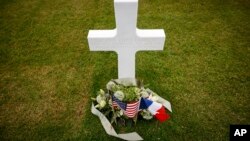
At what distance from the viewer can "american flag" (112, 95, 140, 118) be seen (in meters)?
2.69

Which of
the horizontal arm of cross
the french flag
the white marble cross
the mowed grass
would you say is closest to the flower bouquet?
the french flag

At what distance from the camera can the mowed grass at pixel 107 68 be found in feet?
9.71

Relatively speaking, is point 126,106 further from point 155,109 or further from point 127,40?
point 127,40

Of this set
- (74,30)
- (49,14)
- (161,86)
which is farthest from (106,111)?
(49,14)

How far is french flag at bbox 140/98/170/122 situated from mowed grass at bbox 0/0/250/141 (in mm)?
128

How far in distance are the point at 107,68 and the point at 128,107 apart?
3.65 feet

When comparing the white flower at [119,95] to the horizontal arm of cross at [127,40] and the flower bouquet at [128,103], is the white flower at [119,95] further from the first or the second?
the horizontal arm of cross at [127,40]

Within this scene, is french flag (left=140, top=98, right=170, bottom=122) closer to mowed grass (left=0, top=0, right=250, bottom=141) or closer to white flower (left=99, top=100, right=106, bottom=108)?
mowed grass (left=0, top=0, right=250, bottom=141)

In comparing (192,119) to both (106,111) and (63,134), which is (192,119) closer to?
(106,111)

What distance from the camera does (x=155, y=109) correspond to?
2.86 m

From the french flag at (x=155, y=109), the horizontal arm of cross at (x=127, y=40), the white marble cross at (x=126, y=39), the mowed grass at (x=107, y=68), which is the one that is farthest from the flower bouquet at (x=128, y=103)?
the horizontal arm of cross at (x=127, y=40)

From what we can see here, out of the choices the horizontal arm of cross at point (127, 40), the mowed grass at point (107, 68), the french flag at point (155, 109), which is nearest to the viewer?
the horizontal arm of cross at point (127, 40)

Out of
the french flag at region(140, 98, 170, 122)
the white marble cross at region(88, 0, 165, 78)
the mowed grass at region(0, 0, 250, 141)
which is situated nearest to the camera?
the white marble cross at region(88, 0, 165, 78)

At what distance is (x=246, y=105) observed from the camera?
3.13 metres
